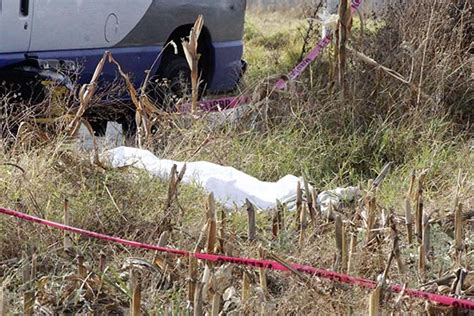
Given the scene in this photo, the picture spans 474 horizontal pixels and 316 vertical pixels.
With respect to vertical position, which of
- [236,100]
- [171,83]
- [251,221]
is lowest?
[171,83]

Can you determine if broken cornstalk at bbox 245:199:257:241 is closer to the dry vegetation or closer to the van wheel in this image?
the dry vegetation

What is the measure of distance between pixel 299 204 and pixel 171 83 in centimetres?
312

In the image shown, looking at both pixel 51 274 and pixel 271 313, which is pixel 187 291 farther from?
pixel 51 274

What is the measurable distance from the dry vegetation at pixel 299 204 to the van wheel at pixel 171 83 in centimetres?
51

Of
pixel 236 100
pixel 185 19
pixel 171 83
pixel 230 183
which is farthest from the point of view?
pixel 185 19

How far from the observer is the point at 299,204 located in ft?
14.4

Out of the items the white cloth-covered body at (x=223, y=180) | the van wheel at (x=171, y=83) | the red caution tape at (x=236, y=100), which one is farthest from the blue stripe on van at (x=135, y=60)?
the white cloth-covered body at (x=223, y=180)

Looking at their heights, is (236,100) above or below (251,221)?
below

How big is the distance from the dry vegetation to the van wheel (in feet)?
1.69

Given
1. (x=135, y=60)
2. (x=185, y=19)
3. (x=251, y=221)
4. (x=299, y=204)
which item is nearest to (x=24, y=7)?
(x=135, y=60)

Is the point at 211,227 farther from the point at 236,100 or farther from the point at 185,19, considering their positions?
the point at 185,19

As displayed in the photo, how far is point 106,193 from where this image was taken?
4.70 meters

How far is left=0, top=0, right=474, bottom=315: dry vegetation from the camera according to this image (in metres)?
3.73

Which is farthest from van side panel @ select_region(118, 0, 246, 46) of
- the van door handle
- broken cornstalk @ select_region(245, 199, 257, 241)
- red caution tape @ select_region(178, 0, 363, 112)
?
broken cornstalk @ select_region(245, 199, 257, 241)
